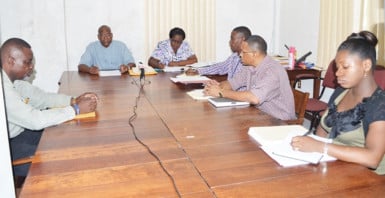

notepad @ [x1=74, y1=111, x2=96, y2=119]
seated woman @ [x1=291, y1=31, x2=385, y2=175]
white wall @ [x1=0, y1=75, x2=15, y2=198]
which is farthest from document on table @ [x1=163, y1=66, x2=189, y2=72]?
white wall @ [x1=0, y1=75, x2=15, y2=198]

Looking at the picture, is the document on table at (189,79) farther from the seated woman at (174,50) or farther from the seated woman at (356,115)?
the seated woman at (356,115)

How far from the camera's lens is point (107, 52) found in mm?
4609

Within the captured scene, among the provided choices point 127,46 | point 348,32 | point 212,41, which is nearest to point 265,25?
point 212,41

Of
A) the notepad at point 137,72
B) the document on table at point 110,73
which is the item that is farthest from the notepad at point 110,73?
the notepad at point 137,72

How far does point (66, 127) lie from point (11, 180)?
43 centimetres

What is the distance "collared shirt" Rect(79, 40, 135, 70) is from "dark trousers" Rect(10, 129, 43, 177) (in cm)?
196

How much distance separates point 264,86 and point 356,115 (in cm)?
86

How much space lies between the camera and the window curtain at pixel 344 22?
142 inches

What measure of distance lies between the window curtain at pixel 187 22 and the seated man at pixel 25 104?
2528mm

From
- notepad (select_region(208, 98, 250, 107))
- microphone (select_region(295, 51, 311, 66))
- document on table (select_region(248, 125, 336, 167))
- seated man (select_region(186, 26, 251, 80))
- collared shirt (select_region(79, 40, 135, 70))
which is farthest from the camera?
collared shirt (select_region(79, 40, 135, 70))

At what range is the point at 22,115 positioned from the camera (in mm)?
2076

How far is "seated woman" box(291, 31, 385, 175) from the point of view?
151cm

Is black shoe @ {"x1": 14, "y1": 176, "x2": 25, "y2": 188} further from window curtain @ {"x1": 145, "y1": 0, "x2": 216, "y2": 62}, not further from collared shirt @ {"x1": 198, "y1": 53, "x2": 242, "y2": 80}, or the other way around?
window curtain @ {"x1": 145, "y1": 0, "x2": 216, "y2": 62}

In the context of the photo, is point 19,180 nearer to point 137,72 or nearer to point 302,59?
point 137,72
